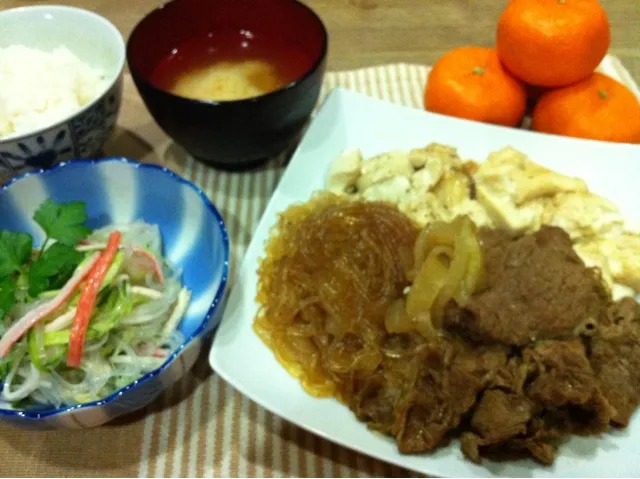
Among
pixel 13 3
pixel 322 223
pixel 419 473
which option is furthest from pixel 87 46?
pixel 419 473

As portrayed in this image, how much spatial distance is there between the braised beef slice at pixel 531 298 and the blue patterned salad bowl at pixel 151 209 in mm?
584

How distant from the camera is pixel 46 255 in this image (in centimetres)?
134

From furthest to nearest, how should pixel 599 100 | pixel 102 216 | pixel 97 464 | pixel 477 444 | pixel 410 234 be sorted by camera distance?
pixel 599 100, pixel 102 216, pixel 410 234, pixel 97 464, pixel 477 444

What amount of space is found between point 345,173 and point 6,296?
0.92 m

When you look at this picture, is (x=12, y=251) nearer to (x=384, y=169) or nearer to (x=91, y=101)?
(x=91, y=101)

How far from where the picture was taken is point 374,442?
1.18m

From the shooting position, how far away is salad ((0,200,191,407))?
1236 mm

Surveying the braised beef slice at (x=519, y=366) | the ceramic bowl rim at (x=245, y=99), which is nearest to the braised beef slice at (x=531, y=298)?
the braised beef slice at (x=519, y=366)

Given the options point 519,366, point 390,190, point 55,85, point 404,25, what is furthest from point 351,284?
point 404,25

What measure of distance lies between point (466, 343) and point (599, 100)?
0.99 metres

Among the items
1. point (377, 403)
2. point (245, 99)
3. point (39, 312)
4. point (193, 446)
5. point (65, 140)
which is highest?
point (245, 99)

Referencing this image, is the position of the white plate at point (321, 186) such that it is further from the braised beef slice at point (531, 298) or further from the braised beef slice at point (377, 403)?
the braised beef slice at point (531, 298)

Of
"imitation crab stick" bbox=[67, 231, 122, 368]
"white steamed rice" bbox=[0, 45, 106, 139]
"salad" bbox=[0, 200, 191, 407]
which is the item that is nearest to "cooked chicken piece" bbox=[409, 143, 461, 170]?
"salad" bbox=[0, 200, 191, 407]

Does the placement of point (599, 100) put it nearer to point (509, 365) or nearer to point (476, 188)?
point (476, 188)
